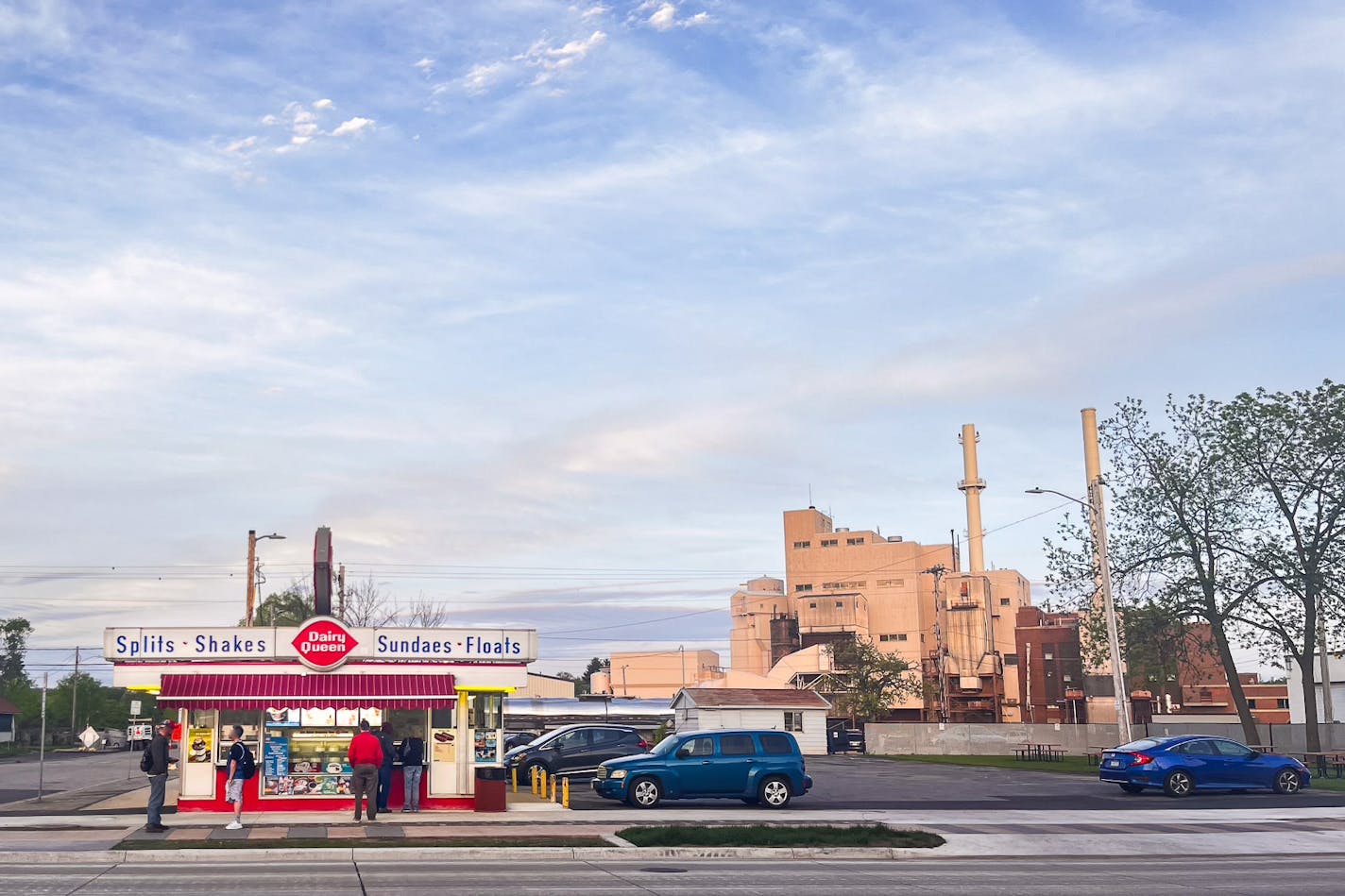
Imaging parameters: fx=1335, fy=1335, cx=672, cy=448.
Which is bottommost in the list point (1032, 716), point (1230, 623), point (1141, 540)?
point (1032, 716)

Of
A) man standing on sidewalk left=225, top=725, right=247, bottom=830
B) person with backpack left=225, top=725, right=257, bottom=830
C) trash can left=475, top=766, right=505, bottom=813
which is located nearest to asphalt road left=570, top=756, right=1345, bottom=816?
trash can left=475, top=766, right=505, bottom=813

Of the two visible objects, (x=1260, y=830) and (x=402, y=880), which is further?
(x=1260, y=830)

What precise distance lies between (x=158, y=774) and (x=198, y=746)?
164 inches

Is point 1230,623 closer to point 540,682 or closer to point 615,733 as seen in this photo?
point 615,733

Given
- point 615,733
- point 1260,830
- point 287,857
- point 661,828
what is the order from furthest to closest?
point 615,733 < point 1260,830 < point 661,828 < point 287,857

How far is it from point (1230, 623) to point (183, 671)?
40.1m

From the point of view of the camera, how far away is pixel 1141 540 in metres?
Answer: 52.7

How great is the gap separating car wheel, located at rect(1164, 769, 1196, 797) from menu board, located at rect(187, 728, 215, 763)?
22.8 meters

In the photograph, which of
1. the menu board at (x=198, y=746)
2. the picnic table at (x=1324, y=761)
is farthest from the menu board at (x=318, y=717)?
the picnic table at (x=1324, y=761)

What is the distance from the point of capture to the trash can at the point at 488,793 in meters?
27.9

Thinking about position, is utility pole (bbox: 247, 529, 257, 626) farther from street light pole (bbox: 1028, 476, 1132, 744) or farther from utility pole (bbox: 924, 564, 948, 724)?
utility pole (bbox: 924, 564, 948, 724)

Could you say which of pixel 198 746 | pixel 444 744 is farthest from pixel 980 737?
pixel 198 746

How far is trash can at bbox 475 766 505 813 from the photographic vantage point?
91.7 feet

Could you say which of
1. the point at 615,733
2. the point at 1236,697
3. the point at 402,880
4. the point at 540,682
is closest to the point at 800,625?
the point at 540,682
